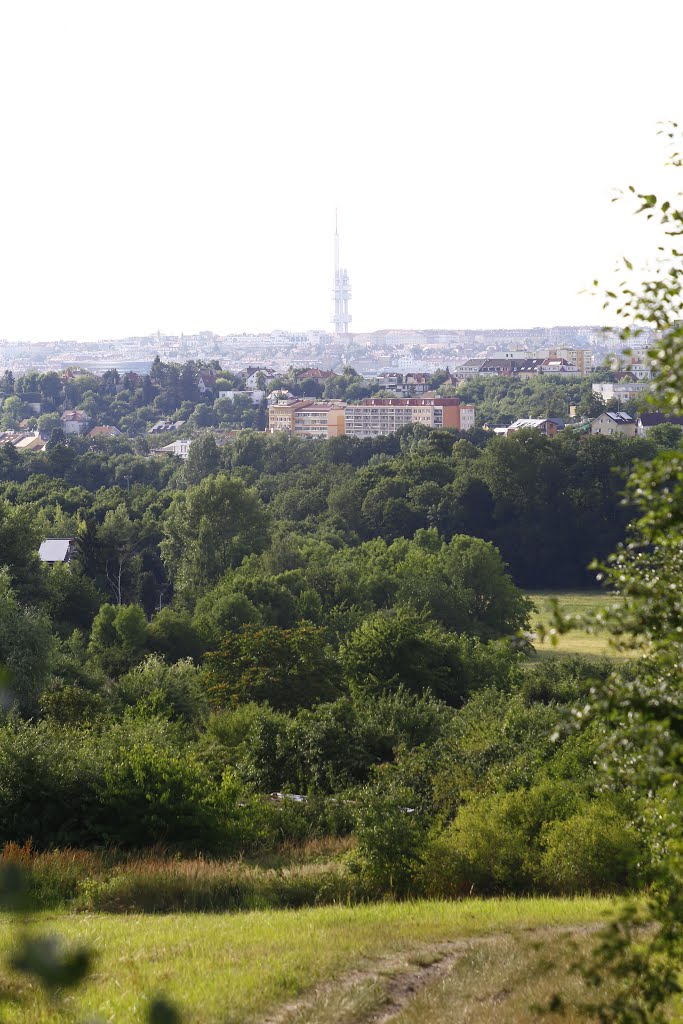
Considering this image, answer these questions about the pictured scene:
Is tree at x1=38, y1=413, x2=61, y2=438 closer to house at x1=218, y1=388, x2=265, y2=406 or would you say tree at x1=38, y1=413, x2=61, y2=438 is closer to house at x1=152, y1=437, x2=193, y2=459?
house at x1=218, y1=388, x2=265, y2=406

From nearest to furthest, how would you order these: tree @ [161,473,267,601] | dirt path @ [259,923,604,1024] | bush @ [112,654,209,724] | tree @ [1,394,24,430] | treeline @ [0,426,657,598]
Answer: dirt path @ [259,923,604,1024] → bush @ [112,654,209,724] → tree @ [161,473,267,601] → treeline @ [0,426,657,598] → tree @ [1,394,24,430]

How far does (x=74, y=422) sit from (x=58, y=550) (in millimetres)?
77562

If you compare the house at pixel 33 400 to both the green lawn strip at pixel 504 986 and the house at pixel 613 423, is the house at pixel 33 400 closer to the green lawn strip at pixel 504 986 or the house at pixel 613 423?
the house at pixel 613 423

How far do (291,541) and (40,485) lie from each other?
1811cm

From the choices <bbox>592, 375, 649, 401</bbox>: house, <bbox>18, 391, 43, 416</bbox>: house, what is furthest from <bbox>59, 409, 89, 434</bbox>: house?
<bbox>592, 375, 649, 401</bbox>: house

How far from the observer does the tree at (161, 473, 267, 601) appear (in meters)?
40.1

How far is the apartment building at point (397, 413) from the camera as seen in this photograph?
101938mm

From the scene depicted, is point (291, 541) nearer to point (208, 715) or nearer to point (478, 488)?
point (478, 488)

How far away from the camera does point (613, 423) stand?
265ft

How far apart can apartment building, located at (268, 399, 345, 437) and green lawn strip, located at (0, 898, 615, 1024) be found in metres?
95.8

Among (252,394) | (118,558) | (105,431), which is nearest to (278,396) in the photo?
(252,394)

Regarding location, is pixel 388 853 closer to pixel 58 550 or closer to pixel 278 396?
pixel 58 550

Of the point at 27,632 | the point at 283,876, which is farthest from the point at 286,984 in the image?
the point at 27,632

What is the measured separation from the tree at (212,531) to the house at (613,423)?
4263cm
